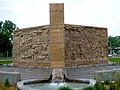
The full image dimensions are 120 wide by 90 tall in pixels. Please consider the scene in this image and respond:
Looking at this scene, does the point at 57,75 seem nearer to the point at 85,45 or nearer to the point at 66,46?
the point at 66,46

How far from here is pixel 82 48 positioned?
24688mm

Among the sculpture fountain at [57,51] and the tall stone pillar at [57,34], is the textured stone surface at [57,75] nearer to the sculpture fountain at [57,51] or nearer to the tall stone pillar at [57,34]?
the sculpture fountain at [57,51]

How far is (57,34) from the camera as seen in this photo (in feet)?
49.8

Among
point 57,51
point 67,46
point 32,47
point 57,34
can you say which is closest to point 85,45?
point 67,46

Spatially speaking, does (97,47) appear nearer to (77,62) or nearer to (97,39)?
(97,39)

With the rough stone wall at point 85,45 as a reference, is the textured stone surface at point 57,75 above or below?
below

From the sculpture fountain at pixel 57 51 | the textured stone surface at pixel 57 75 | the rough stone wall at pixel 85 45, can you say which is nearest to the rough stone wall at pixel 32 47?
the rough stone wall at pixel 85 45

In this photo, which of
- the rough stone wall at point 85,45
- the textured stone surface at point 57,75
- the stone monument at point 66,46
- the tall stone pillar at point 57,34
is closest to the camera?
the textured stone surface at point 57,75

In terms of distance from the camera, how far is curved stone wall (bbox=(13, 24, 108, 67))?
76.1ft

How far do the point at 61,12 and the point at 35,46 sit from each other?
9.08 metres

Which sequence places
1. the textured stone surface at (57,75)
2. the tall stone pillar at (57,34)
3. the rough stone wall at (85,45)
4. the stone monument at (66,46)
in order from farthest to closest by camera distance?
the rough stone wall at (85,45) → the stone monument at (66,46) → the tall stone pillar at (57,34) → the textured stone surface at (57,75)

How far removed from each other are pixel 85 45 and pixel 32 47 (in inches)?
171

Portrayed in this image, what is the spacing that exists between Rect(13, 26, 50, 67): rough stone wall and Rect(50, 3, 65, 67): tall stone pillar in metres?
7.61

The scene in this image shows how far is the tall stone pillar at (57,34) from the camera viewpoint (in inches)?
590
